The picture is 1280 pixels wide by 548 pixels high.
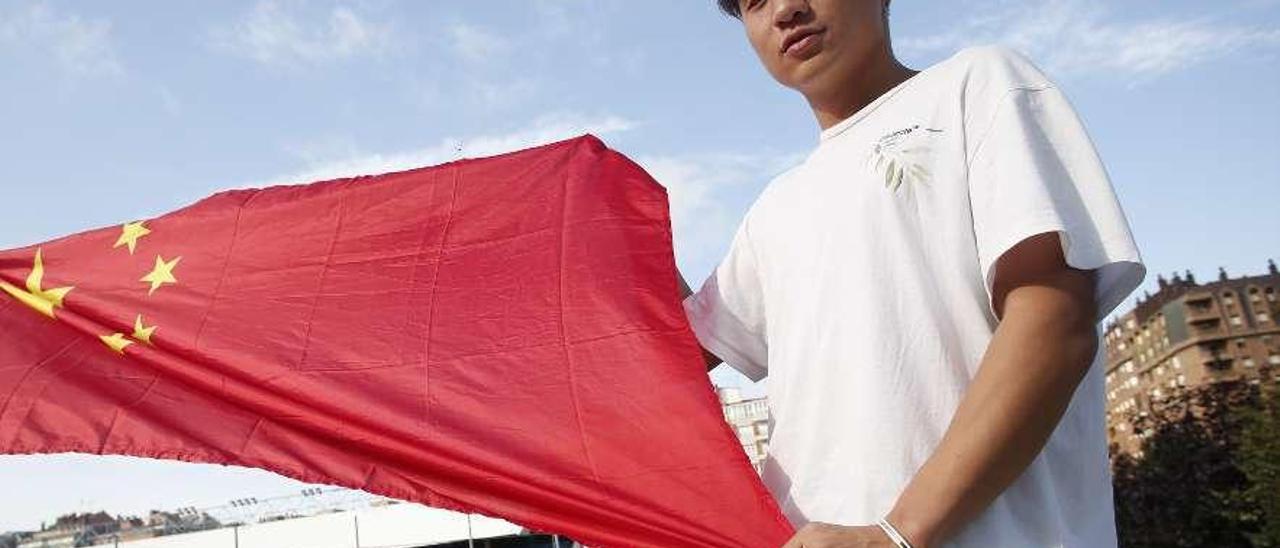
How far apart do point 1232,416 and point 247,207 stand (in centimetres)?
2817

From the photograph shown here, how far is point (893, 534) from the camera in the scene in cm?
160

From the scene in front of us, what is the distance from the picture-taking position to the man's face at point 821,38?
6.62 feet

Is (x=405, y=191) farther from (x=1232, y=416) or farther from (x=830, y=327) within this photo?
(x=1232, y=416)

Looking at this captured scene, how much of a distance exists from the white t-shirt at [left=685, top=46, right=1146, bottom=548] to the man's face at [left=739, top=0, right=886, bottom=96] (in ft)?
0.29

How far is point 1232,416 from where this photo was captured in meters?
27.2

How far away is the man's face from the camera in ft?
6.62

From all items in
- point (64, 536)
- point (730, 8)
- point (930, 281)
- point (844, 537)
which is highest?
point (64, 536)

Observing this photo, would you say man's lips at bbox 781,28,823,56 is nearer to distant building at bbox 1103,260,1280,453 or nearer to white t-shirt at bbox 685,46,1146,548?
white t-shirt at bbox 685,46,1146,548

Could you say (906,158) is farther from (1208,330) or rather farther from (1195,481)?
(1208,330)

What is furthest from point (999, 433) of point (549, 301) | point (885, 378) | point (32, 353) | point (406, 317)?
point (32, 353)

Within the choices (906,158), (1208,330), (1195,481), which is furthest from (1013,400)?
(1208,330)

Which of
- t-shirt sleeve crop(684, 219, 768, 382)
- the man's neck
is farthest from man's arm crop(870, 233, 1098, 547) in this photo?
t-shirt sleeve crop(684, 219, 768, 382)

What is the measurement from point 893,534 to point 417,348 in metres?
1.45

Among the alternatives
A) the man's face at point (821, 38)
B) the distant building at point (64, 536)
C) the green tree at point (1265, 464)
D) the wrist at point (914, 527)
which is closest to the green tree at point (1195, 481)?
the green tree at point (1265, 464)
